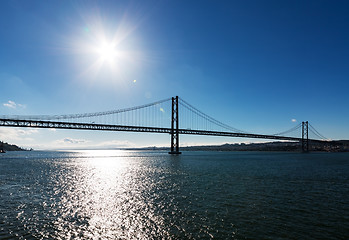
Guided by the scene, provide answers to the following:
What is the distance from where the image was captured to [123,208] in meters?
11.5

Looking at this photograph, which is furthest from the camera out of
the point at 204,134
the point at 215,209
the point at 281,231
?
the point at 204,134

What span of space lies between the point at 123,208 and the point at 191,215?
401 centimetres

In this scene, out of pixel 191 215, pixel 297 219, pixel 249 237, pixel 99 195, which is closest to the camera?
pixel 249 237

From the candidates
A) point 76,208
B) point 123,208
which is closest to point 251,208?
point 123,208

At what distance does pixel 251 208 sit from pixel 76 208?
9.82 meters

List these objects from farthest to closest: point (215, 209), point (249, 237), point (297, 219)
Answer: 1. point (215, 209)
2. point (297, 219)
3. point (249, 237)

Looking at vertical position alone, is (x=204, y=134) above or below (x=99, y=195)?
above

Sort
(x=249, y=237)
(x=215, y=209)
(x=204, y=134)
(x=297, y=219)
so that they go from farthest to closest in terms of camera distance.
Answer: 1. (x=204, y=134)
2. (x=215, y=209)
3. (x=297, y=219)
4. (x=249, y=237)

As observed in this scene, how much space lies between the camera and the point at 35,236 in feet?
25.8

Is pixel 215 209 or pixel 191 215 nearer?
pixel 191 215

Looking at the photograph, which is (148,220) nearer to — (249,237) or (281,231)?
(249,237)

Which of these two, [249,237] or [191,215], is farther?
[191,215]

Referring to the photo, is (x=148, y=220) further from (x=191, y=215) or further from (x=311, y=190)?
(x=311, y=190)

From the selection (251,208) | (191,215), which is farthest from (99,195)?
(251,208)
